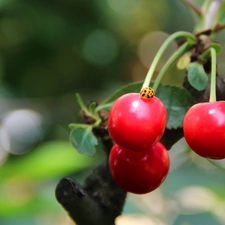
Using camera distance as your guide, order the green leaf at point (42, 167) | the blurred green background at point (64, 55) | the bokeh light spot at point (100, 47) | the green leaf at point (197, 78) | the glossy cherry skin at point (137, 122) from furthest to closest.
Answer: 1. the bokeh light spot at point (100, 47)
2. the blurred green background at point (64, 55)
3. the green leaf at point (42, 167)
4. the green leaf at point (197, 78)
5. the glossy cherry skin at point (137, 122)

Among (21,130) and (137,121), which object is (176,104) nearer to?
(137,121)

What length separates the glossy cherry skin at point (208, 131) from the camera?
751 mm

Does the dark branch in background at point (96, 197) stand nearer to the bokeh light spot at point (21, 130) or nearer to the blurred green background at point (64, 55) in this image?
the blurred green background at point (64, 55)

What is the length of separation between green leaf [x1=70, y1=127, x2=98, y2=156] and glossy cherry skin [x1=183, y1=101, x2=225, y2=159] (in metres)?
0.18

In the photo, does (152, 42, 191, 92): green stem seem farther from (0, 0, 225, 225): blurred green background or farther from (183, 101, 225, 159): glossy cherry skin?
(0, 0, 225, 225): blurred green background

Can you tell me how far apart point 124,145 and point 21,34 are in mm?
2266

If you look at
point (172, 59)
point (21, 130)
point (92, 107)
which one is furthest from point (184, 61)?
point (21, 130)

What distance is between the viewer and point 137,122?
756mm

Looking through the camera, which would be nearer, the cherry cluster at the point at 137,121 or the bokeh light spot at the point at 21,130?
the cherry cluster at the point at 137,121

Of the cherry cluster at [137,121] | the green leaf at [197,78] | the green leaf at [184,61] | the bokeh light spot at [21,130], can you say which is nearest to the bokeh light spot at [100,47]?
the bokeh light spot at [21,130]

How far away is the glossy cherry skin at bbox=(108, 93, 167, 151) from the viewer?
75cm

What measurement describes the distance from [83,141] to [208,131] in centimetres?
22

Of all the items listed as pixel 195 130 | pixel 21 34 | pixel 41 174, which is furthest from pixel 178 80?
pixel 195 130

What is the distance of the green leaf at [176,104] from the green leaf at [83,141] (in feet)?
0.41
